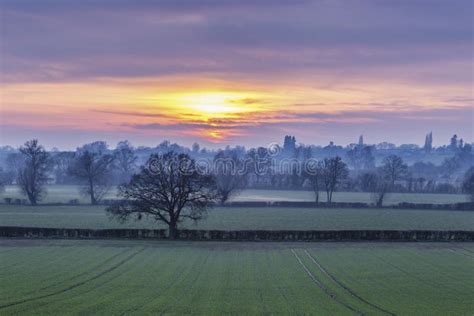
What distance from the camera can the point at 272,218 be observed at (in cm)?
8806

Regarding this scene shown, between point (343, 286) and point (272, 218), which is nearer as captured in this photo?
point (343, 286)

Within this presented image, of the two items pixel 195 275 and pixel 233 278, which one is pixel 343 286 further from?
pixel 195 275

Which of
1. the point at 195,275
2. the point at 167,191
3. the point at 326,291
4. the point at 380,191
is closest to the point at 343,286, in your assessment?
the point at 326,291

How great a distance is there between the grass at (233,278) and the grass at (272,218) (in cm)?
1636

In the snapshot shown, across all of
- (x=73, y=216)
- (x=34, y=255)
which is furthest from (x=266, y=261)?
(x=73, y=216)

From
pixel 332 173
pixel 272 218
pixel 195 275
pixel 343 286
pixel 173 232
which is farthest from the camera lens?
pixel 332 173

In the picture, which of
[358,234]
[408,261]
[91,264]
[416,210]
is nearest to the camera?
[91,264]

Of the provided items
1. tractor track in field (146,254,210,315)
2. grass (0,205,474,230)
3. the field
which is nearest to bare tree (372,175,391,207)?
grass (0,205,474,230)

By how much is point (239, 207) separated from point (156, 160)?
45735 millimetres

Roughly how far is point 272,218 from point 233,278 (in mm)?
47728

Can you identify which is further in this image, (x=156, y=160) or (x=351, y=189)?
(x=351, y=189)

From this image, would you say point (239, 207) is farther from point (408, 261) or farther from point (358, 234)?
point (408, 261)

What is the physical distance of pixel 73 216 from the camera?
8650 centimetres

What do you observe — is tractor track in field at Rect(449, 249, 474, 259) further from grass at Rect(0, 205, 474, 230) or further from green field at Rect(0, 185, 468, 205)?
green field at Rect(0, 185, 468, 205)
